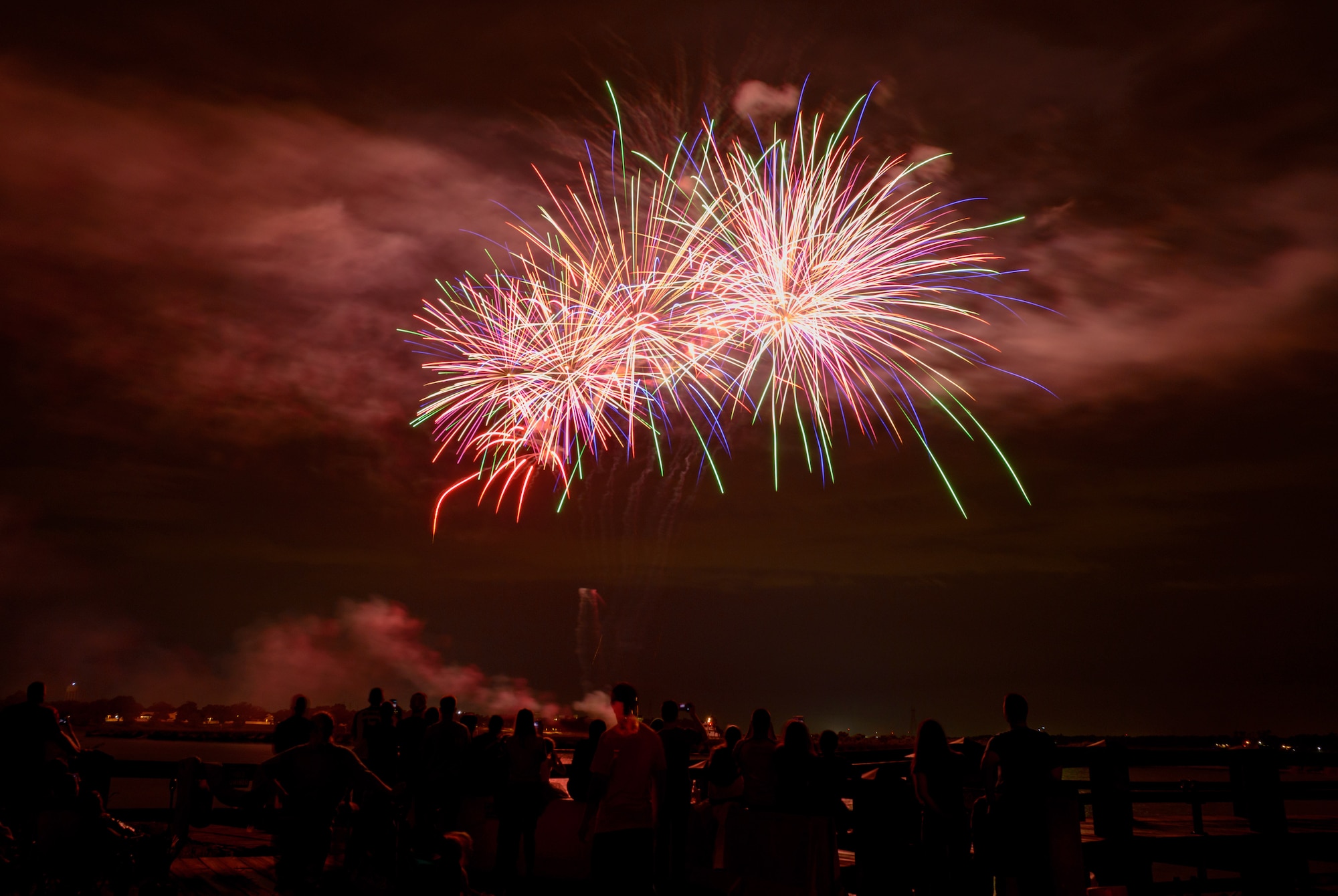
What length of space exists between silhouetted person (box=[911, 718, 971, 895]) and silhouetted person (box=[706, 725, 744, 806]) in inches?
93.7

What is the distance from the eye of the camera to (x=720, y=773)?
8.52 meters

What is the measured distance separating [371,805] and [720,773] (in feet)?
11.4

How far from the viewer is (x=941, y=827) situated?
6.34 m

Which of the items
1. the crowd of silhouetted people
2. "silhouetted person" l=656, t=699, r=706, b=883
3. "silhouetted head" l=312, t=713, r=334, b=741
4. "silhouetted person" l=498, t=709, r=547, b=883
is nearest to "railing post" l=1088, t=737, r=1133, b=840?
the crowd of silhouetted people

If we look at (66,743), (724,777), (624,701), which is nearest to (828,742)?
(724,777)

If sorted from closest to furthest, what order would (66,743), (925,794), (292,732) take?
(925,794)
(66,743)
(292,732)

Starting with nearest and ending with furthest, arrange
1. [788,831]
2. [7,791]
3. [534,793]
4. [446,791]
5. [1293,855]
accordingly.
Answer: [788,831], [7,791], [1293,855], [534,793], [446,791]

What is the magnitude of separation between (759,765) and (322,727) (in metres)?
3.24

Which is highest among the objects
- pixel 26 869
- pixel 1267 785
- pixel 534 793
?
pixel 1267 785

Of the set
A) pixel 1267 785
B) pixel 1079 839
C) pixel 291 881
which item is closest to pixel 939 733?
pixel 1079 839

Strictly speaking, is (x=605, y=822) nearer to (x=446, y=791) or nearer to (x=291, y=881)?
(x=291, y=881)

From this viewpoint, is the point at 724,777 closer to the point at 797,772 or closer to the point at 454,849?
the point at 797,772

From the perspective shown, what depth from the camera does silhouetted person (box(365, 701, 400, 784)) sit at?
10398 mm

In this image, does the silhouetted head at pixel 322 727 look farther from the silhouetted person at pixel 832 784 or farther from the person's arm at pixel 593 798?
the silhouetted person at pixel 832 784
